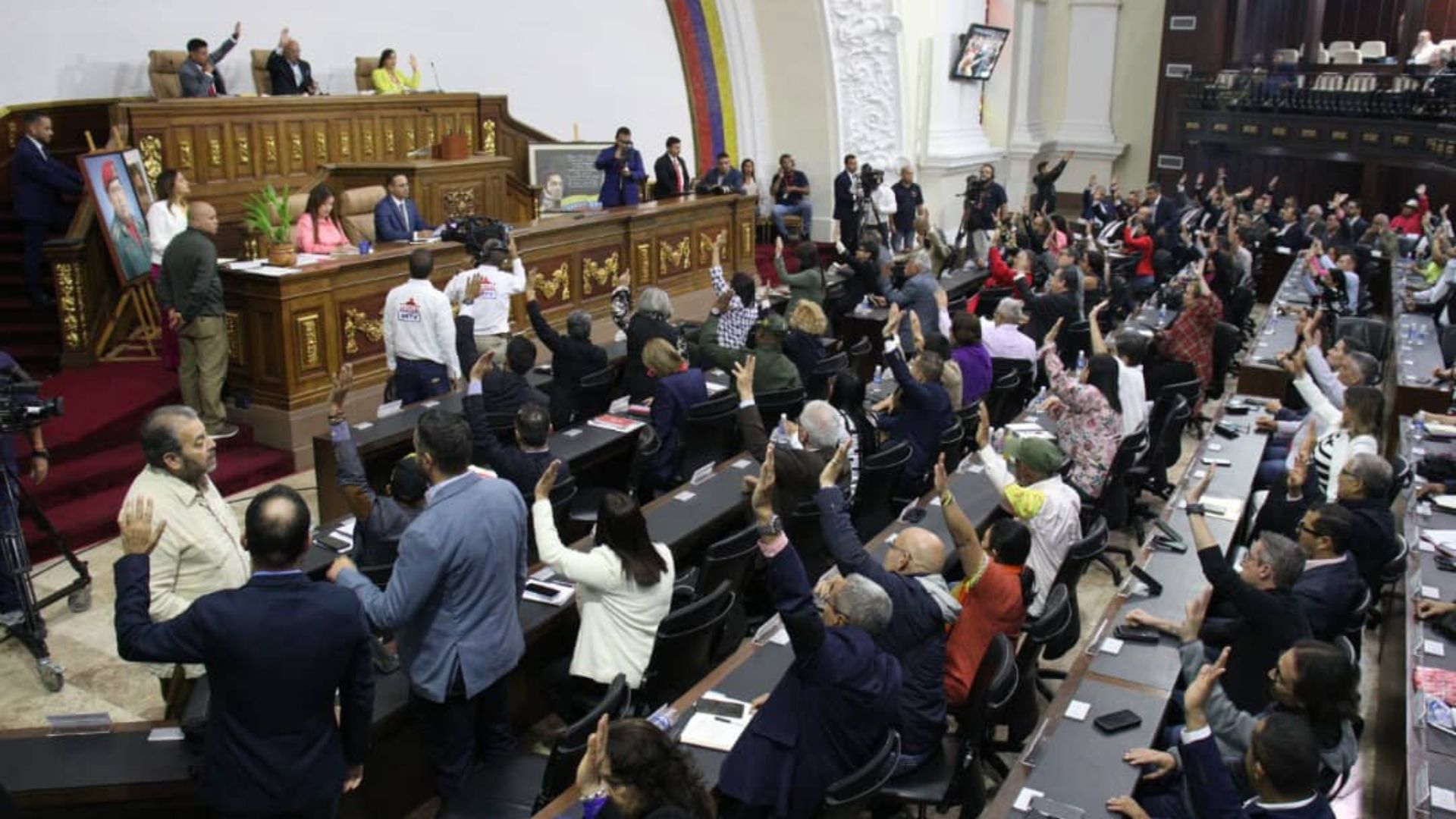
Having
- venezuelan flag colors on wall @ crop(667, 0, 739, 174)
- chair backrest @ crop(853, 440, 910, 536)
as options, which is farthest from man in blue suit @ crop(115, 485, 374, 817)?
venezuelan flag colors on wall @ crop(667, 0, 739, 174)

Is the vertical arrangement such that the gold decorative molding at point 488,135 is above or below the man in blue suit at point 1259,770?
above

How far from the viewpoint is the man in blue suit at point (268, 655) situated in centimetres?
306

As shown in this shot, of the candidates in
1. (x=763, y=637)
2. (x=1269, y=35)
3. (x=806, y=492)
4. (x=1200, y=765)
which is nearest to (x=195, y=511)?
(x=763, y=637)

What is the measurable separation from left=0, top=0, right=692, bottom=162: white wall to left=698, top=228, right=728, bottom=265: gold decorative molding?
3.04 m

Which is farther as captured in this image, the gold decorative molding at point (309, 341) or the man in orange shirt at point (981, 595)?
the gold decorative molding at point (309, 341)

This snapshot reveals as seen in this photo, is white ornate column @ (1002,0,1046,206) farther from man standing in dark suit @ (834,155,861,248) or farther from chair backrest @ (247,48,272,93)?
chair backrest @ (247,48,272,93)

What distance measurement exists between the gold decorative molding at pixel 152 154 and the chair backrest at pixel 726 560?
7.26 metres

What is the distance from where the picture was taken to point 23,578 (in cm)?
533

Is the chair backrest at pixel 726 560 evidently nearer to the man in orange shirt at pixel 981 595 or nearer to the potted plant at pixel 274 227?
the man in orange shirt at pixel 981 595

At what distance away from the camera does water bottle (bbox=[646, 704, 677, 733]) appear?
3.93m

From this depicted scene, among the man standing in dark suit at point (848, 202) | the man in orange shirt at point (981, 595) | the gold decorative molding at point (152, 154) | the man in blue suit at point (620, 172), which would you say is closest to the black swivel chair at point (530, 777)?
the man in orange shirt at point (981, 595)

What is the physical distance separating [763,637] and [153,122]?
794 centimetres

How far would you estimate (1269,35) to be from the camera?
69.9 ft

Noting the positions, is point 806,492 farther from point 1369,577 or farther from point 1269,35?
point 1269,35
